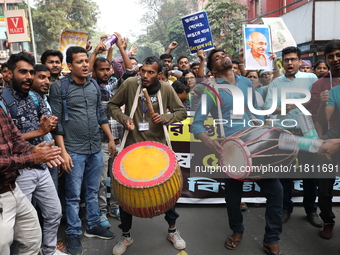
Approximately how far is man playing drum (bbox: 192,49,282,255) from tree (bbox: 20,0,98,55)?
26826mm

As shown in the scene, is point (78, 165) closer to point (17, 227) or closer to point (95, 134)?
→ point (95, 134)

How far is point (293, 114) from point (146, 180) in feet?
6.59

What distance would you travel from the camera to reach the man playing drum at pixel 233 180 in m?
3.09

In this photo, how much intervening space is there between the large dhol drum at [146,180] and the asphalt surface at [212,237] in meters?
0.79

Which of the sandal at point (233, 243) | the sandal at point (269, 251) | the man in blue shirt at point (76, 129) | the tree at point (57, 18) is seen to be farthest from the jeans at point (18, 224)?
the tree at point (57, 18)

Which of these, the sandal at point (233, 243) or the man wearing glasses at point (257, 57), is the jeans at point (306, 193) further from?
the man wearing glasses at point (257, 57)

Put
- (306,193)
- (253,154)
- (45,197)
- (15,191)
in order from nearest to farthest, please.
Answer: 1. (15,191)
2. (45,197)
3. (253,154)
4. (306,193)

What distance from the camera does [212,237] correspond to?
11.7 ft

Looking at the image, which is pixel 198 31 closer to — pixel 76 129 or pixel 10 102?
pixel 76 129

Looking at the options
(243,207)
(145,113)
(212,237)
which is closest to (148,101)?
(145,113)

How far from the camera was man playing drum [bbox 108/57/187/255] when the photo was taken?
10.6 feet

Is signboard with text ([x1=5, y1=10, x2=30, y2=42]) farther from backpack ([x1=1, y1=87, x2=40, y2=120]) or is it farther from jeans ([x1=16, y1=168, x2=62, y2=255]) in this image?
jeans ([x1=16, y1=168, x2=62, y2=255])

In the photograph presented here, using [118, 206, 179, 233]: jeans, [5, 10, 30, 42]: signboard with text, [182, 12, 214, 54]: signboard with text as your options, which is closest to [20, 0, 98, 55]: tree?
[5, 10, 30, 42]: signboard with text

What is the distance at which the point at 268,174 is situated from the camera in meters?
2.99
